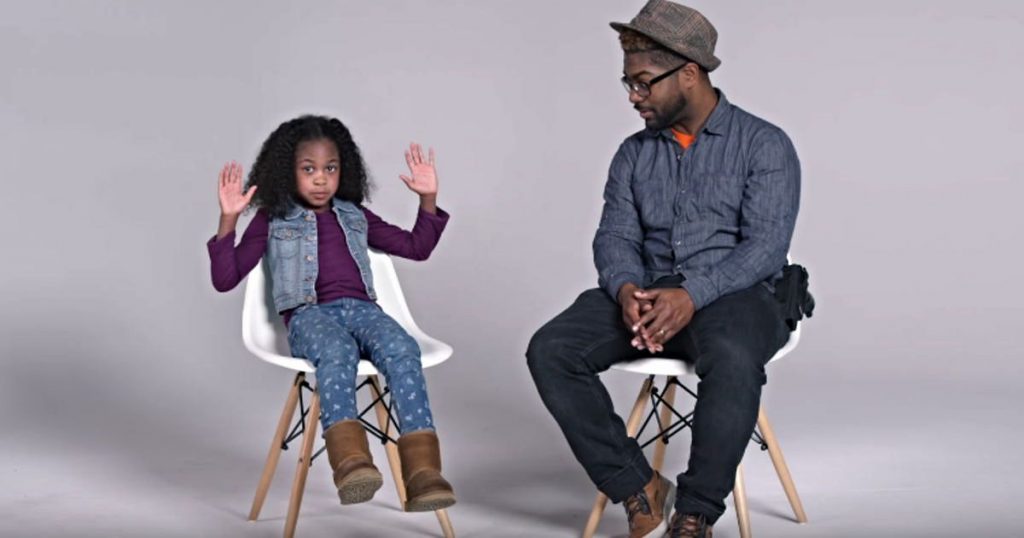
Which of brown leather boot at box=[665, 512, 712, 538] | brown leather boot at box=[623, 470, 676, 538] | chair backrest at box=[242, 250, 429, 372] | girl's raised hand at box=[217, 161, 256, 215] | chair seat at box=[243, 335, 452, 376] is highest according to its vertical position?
girl's raised hand at box=[217, 161, 256, 215]

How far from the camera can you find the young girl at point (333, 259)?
4.37 meters

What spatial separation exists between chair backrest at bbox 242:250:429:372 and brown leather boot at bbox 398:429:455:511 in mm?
445

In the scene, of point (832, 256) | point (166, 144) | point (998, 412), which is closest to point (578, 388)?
point (998, 412)

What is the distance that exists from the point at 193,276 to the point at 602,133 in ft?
5.43

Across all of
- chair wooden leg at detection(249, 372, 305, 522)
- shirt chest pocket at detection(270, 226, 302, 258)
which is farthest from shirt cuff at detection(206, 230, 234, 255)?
chair wooden leg at detection(249, 372, 305, 522)

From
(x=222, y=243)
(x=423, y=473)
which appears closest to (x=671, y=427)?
(x=423, y=473)

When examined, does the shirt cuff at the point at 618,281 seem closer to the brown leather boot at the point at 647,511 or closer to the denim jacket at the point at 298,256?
the brown leather boot at the point at 647,511

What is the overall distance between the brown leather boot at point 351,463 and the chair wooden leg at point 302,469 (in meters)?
0.18

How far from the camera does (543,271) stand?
6578mm

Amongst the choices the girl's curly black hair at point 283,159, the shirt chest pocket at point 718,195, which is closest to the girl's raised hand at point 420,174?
the girl's curly black hair at point 283,159

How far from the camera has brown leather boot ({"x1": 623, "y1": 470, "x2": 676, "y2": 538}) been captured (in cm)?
438

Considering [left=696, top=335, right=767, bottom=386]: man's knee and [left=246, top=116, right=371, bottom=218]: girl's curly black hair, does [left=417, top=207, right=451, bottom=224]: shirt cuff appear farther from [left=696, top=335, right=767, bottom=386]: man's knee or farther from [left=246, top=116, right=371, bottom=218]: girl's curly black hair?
[left=696, top=335, right=767, bottom=386]: man's knee

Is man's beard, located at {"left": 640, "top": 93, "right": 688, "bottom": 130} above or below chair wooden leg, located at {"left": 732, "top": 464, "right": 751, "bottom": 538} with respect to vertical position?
above

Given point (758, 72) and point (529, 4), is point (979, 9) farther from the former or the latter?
point (529, 4)
